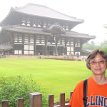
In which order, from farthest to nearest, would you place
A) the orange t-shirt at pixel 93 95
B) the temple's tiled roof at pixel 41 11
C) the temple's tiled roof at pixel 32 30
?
the temple's tiled roof at pixel 41 11 → the temple's tiled roof at pixel 32 30 → the orange t-shirt at pixel 93 95

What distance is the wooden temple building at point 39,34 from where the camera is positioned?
43.5m

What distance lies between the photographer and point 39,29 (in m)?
47.2

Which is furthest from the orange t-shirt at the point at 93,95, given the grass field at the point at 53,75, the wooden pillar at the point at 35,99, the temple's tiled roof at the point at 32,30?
the temple's tiled roof at the point at 32,30

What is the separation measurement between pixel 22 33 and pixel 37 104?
4081 centimetres

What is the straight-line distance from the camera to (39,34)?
44969 mm

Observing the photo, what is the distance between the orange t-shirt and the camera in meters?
2.58

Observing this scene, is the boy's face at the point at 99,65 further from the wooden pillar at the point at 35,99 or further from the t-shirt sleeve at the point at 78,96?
the wooden pillar at the point at 35,99

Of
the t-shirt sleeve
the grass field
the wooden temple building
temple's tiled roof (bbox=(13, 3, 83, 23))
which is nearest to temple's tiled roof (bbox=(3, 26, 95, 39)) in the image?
the wooden temple building

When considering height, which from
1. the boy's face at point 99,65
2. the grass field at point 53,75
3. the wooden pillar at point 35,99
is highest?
the boy's face at point 99,65

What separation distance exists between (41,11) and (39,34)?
27.3 ft

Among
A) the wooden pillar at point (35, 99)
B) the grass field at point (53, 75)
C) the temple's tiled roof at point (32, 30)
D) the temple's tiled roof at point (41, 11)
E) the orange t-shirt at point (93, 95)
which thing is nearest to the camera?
the orange t-shirt at point (93, 95)

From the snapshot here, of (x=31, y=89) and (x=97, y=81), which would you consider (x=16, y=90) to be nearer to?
(x=31, y=89)

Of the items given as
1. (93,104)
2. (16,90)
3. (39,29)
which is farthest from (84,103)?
(39,29)

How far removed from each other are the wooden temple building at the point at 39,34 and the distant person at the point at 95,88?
40172mm
